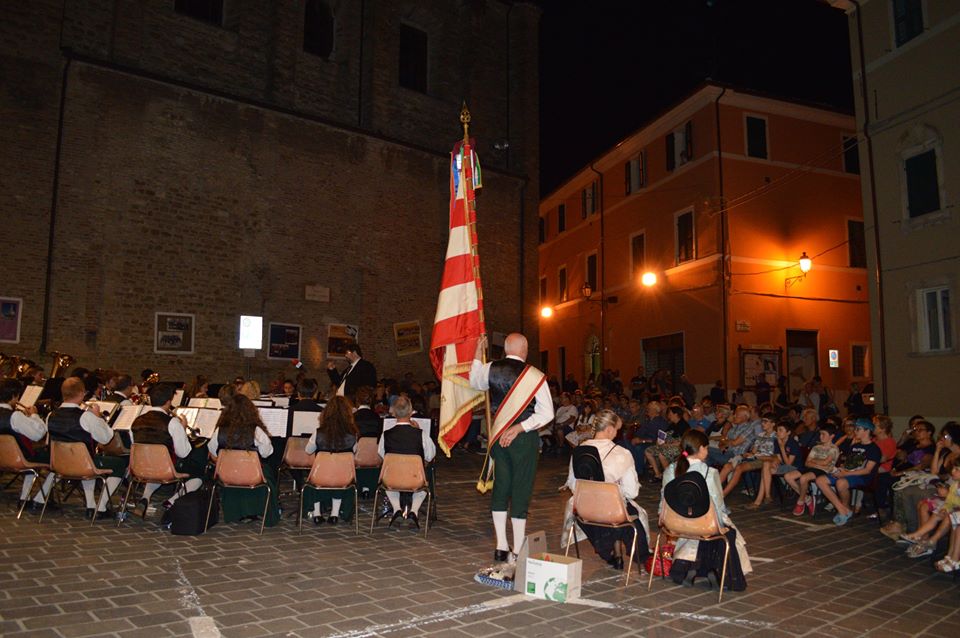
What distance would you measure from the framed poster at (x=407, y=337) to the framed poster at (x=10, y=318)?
936 cm

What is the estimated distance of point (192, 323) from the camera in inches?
679

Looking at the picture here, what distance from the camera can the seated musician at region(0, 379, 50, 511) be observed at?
26.2 ft

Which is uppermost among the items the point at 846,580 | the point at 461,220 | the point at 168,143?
the point at 168,143

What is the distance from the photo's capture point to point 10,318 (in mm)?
14930

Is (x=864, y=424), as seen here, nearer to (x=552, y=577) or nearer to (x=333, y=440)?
(x=552, y=577)

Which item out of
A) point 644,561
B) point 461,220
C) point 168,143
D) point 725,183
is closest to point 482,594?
point 644,561

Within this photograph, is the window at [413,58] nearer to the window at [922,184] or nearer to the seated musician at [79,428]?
the window at [922,184]

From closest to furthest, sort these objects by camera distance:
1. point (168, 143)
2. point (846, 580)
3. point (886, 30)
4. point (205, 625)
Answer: point (205, 625) → point (846, 580) → point (886, 30) → point (168, 143)

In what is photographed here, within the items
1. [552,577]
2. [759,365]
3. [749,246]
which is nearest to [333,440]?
[552,577]

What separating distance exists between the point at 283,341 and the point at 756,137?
15.9 metres

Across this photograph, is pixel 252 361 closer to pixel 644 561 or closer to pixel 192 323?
pixel 192 323

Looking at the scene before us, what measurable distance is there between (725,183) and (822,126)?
4749 millimetres

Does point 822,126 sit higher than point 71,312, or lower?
higher

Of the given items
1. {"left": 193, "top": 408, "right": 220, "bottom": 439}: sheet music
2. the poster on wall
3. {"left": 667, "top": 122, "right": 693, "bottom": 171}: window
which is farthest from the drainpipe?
{"left": 193, "top": 408, "right": 220, "bottom": 439}: sheet music
